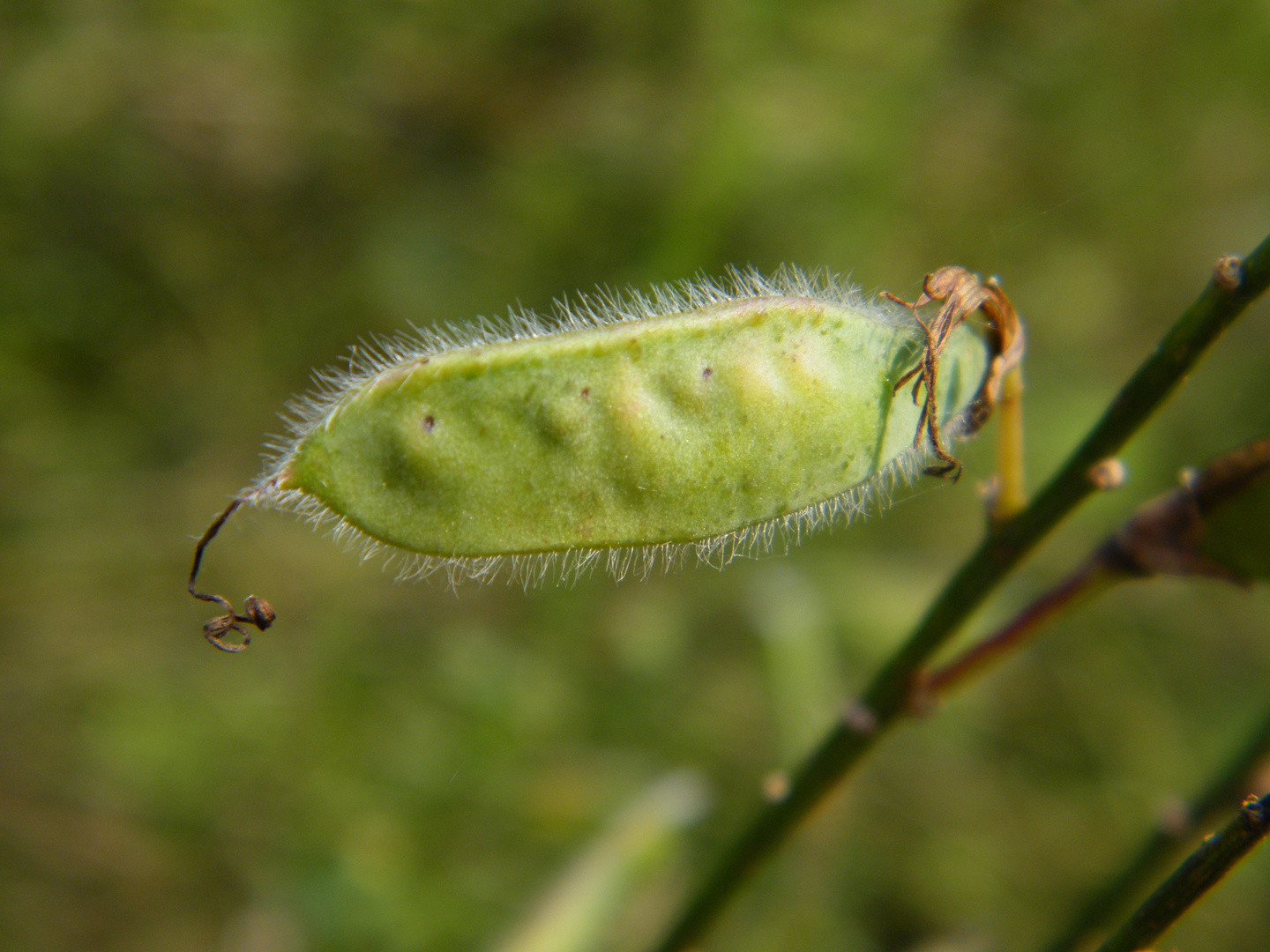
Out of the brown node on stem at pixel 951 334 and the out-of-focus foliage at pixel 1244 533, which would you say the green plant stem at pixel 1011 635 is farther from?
the brown node on stem at pixel 951 334

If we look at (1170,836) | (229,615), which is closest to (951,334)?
(229,615)

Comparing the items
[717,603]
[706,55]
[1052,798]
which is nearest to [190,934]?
[717,603]

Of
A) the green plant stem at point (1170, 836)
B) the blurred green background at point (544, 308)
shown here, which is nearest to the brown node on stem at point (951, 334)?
the green plant stem at point (1170, 836)

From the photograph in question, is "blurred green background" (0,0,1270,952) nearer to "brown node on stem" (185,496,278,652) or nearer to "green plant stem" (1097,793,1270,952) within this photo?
"brown node on stem" (185,496,278,652)

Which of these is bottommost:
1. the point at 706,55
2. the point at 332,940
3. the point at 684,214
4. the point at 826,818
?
the point at 332,940

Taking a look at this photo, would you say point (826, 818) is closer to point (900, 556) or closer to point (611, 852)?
point (900, 556)

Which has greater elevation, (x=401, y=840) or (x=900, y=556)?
(x=900, y=556)

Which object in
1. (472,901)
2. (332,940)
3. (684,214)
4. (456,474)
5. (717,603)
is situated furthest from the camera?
(717,603)

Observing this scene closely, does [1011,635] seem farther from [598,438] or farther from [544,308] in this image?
[544,308]
